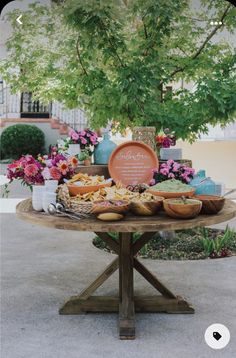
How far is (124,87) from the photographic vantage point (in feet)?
14.9

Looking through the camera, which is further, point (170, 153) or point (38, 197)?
point (170, 153)

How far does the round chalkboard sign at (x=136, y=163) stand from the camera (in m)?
3.35

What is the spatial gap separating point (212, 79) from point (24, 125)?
410 inches

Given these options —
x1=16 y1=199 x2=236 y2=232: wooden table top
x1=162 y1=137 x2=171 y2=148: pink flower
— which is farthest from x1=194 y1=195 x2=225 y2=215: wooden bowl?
x1=162 y1=137 x2=171 y2=148: pink flower

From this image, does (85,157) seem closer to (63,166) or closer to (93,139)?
(93,139)

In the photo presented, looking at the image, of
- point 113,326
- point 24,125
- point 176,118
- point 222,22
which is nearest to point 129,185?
point 113,326

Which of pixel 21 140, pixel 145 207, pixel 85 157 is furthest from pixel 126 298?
pixel 21 140

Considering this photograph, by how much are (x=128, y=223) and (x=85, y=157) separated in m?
1.27

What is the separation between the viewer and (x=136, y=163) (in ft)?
11.0

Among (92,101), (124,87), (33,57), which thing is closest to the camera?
(124,87)

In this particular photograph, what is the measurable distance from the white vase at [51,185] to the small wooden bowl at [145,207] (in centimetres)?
50

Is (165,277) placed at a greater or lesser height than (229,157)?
lesser

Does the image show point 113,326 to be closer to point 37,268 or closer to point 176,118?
point 37,268

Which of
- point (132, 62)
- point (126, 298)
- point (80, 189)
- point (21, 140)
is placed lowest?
point (126, 298)
